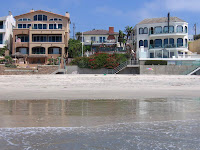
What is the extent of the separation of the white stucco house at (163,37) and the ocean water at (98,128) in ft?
115

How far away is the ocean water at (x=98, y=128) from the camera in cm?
744

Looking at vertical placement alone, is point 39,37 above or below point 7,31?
below

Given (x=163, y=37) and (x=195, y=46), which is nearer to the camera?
(x=163, y=37)

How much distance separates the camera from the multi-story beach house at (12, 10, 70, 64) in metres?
50.8

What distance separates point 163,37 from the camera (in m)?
49.2

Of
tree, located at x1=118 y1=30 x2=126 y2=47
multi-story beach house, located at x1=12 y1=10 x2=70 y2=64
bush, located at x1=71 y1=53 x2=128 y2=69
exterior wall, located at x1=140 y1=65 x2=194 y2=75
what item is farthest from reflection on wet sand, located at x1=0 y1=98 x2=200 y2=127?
tree, located at x1=118 y1=30 x2=126 y2=47

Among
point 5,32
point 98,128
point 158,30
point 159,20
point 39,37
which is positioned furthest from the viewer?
point 39,37

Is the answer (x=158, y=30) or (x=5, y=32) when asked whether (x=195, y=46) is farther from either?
(x=5, y=32)

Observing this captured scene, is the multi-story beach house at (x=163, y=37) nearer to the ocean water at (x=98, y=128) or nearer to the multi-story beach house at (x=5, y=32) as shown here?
the multi-story beach house at (x=5, y=32)

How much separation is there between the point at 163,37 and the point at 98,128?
42399mm

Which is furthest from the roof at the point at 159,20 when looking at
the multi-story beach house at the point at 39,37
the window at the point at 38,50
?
the window at the point at 38,50

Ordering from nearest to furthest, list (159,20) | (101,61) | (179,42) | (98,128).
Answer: (98,128) < (101,61) < (179,42) < (159,20)

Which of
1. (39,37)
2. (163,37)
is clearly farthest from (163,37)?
(39,37)

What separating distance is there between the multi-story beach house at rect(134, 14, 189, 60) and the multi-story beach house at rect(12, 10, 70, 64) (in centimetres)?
1419
